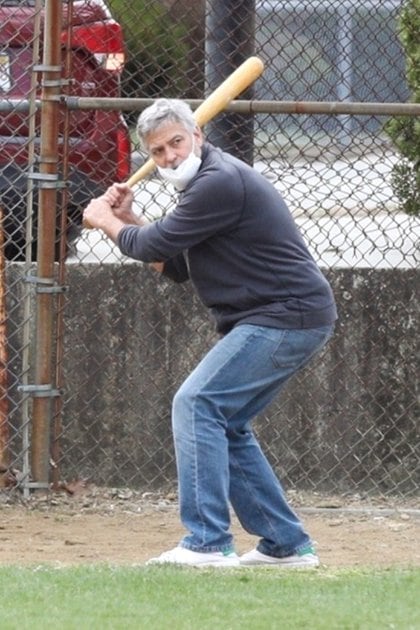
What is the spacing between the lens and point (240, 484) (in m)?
5.41

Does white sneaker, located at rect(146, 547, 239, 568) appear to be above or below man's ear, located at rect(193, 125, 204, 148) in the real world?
below

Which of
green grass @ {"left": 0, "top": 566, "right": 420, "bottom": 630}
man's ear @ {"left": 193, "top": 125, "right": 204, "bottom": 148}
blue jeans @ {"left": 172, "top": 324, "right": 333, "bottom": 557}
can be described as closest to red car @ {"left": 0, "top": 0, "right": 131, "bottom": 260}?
man's ear @ {"left": 193, "top": 125, "right": 204, "bottom": 148}

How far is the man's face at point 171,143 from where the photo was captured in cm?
512

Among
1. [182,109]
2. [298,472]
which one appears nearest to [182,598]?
[182,109]

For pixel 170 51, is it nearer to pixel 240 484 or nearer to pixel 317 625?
pixel 240 484

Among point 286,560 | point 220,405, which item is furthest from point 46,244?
point 286,560

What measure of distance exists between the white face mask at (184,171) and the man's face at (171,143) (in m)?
0.01

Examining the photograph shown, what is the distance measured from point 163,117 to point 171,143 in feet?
0.32

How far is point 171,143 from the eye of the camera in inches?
202

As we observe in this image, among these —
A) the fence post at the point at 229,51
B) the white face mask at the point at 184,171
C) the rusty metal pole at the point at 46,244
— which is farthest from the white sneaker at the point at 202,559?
the fence post at the point at 229,51

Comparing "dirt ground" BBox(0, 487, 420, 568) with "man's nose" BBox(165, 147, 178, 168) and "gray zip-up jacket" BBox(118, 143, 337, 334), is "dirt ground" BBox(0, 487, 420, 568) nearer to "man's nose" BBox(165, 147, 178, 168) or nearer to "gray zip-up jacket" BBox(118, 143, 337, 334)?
"gray zip-up jacket" BBox(118, 143, 337, 334)

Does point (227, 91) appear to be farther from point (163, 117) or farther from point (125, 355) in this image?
point (125, 355)

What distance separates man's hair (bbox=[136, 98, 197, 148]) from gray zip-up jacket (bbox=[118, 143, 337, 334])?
0.17 meters

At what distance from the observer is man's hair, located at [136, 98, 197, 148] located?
201 inches
